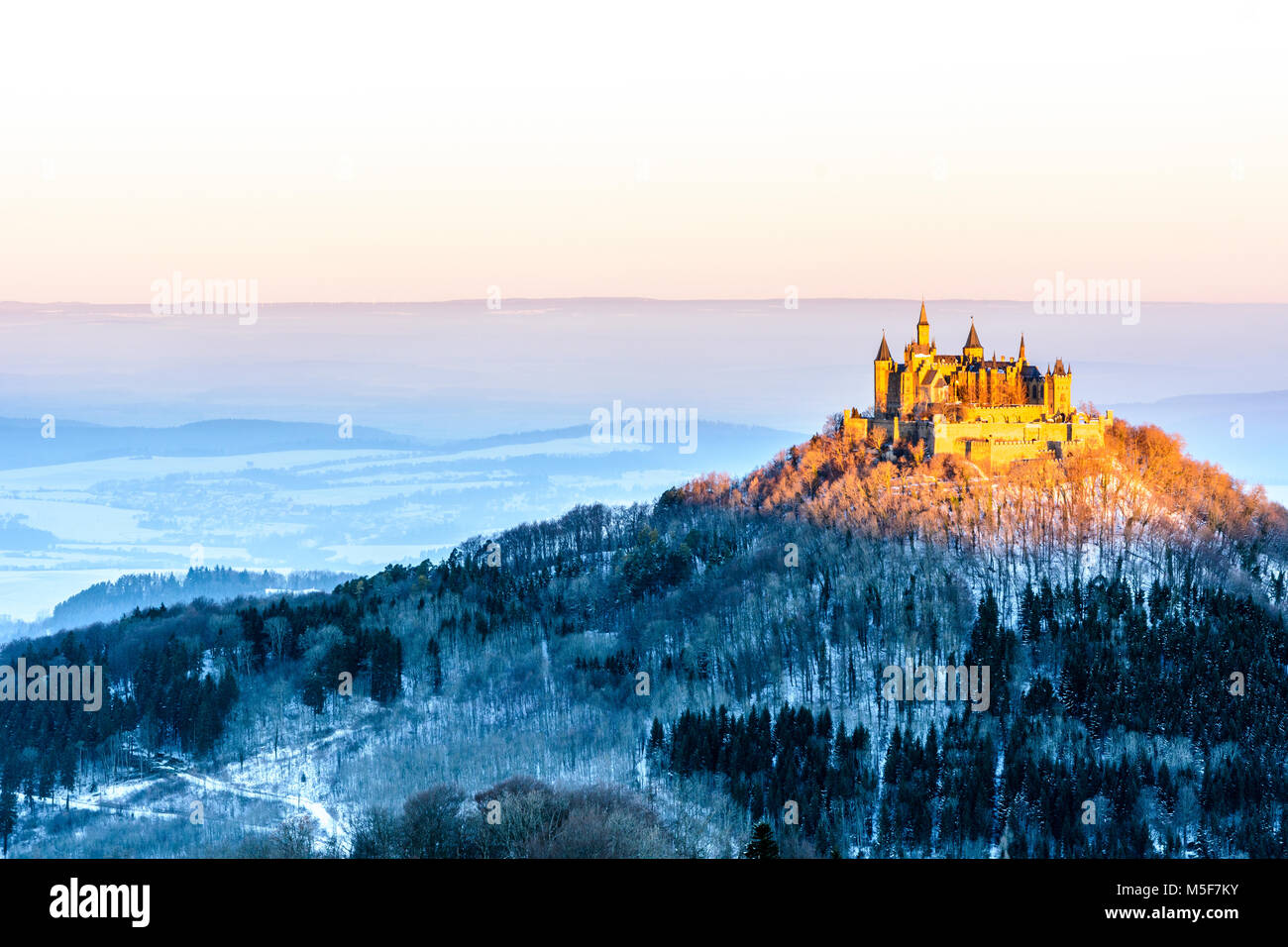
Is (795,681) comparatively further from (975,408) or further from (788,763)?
(975,408)

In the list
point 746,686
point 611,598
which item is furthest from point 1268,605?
point 611,598

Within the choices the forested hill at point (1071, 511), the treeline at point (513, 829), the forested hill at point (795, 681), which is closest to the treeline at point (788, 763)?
the forested hill at point (795, 681)

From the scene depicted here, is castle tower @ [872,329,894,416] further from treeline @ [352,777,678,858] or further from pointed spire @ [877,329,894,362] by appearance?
treeline @ [352,777,678,858]

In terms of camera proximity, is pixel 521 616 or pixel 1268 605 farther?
pixel 521 616

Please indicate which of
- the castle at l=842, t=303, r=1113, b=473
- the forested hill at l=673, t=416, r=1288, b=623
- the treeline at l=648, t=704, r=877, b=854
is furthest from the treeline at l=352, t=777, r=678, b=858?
the castle at l=842, t=303, r=1113, b=473

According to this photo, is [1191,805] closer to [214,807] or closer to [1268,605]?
[1268,605]

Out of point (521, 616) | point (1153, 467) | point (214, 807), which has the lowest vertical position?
point (214, 807)
